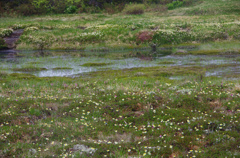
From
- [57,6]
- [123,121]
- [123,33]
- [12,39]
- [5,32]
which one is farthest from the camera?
[57,6]

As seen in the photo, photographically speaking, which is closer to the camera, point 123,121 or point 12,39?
point 123,121

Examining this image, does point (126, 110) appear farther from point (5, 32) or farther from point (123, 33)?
point (5, 32)

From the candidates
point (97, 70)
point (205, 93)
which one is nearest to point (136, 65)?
point (97, 70)

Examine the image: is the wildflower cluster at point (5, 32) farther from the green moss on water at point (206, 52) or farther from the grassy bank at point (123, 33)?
the green moss on water at point (206, 52)

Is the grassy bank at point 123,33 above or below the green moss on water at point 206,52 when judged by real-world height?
above

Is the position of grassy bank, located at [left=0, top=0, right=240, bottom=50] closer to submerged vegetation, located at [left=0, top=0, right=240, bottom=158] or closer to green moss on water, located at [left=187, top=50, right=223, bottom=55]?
green moss on water, located at [left=187, top=50, right=223, bottom=55]

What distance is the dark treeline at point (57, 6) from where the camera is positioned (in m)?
60.0

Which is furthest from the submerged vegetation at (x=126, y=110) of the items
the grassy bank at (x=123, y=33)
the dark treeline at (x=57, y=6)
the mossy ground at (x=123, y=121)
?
the dark treeline at (x=57, y=6)

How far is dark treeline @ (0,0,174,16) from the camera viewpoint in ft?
197

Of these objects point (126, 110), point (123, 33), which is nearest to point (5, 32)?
point (123, 33)

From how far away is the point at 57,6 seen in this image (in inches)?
2542

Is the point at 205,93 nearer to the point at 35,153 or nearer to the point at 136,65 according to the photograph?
the point at 35,153

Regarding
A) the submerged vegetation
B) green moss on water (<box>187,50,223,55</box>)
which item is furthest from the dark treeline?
the submerged vegetation

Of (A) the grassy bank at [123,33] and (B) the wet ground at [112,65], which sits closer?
(B) the wet ground at [112,65]
